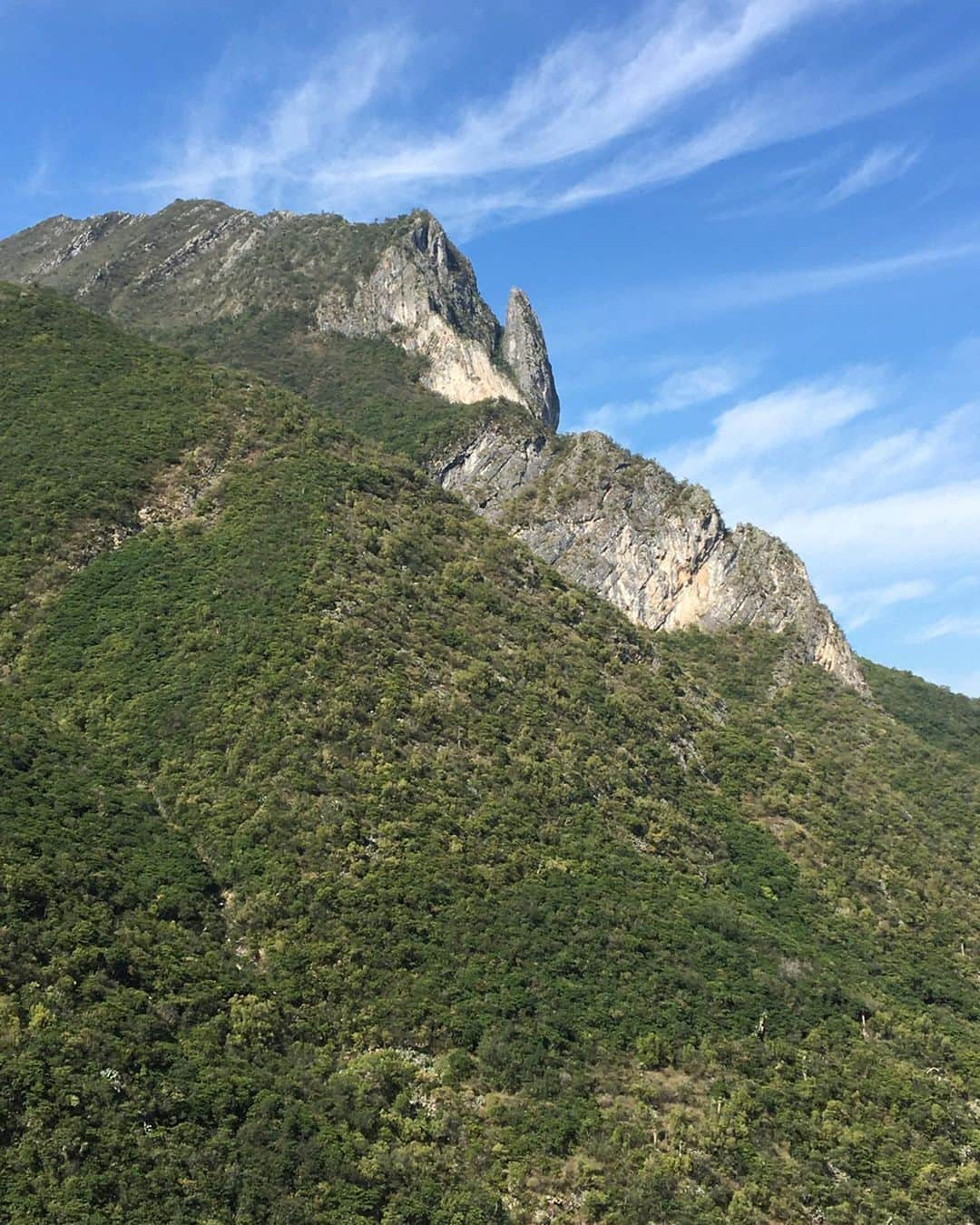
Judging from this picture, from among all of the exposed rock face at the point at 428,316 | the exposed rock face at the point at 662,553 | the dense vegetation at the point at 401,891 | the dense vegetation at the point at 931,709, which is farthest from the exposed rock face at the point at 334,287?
the dense vegetation at the point at 401,891

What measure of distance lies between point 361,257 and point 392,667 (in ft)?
364

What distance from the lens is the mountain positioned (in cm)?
11700

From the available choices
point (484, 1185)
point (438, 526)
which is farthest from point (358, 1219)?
point (438, 526)

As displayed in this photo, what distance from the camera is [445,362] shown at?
147m

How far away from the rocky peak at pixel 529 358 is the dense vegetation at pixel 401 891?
7299 centimetres

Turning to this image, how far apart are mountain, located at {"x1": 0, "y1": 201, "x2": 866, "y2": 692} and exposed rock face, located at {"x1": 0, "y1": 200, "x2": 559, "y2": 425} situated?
301 mm

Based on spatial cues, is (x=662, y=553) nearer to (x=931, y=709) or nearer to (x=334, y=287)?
(x=931, y=709)

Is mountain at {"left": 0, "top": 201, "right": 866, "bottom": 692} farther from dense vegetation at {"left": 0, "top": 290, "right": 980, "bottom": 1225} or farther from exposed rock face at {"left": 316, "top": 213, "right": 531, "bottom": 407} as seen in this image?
dense vegetation at {"left": 0, "top": 290, "right": 980, "bottom": 1225}

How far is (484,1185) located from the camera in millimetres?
40344

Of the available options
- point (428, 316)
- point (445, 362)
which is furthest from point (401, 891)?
point (428, 316)

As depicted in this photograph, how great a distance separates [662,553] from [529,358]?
55934 mm

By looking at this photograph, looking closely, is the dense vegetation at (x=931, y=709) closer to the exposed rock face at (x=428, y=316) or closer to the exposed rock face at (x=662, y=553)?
the exposed rock face at (x=662, y=553)

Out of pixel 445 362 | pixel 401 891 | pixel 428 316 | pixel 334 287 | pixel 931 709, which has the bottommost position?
pixel 401 891

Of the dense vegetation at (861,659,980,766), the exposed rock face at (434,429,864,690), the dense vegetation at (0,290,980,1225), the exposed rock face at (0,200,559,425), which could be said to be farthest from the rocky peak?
the dense vegetation at (0,290,980,1225)
